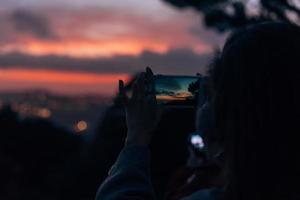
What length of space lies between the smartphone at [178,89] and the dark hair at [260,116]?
31 cm

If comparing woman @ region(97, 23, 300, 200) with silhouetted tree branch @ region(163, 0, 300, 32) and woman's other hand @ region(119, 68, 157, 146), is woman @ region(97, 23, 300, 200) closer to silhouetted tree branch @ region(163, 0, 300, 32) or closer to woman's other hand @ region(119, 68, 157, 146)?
woman's other hand @ region(119, 68, 157, 146)

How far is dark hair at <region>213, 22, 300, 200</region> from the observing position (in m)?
1.41

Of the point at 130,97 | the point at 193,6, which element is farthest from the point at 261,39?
the point at 193,6

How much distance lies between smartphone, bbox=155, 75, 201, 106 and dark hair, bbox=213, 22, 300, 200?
310 mm

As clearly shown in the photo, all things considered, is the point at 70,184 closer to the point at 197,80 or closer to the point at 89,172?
the point at 89,172

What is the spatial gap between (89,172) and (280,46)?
11.6 meters

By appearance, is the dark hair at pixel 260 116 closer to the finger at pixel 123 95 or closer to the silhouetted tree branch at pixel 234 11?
the finger at pixel 123 95

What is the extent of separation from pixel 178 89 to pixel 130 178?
323 mm

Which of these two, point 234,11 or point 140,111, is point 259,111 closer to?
point 140,111

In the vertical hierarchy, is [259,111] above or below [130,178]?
above

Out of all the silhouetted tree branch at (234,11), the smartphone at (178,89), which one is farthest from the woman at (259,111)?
the silhouetted tree branch at (234,11)

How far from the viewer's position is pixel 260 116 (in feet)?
4.66

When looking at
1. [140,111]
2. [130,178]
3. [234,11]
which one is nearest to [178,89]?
[140,111]

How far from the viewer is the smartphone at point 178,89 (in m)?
1.77
